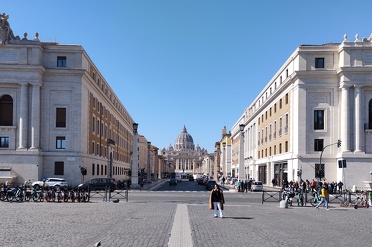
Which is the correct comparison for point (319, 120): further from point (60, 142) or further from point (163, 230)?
point (163, 230)

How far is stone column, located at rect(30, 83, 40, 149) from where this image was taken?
52625mm

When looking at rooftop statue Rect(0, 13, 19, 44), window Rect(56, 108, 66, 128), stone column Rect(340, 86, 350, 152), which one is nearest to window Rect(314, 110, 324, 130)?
stone column Rect(340, 86, 350, 152)

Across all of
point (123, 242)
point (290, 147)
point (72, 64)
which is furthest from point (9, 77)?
point (123, 242)

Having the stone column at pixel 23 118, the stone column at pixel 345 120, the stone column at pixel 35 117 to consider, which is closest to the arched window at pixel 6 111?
the stone column at pixel 23 118

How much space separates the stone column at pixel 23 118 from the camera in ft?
172

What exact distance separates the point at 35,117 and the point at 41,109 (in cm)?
154

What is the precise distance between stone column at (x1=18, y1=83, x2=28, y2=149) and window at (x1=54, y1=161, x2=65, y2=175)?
3.84m

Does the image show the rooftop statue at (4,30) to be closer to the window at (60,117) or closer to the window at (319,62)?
the window at (60,117)

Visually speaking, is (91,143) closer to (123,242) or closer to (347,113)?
(347,113)

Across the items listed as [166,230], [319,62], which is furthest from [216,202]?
[319,62]

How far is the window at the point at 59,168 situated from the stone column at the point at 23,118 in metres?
3.84

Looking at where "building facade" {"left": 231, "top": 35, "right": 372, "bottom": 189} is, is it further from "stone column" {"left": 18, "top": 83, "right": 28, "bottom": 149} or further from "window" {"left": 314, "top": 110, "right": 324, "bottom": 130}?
"stone column" {"left": 18, "top": 83, "right": 28, "bottom": 149}

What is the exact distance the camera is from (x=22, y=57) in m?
53.1

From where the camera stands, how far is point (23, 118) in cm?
5259
